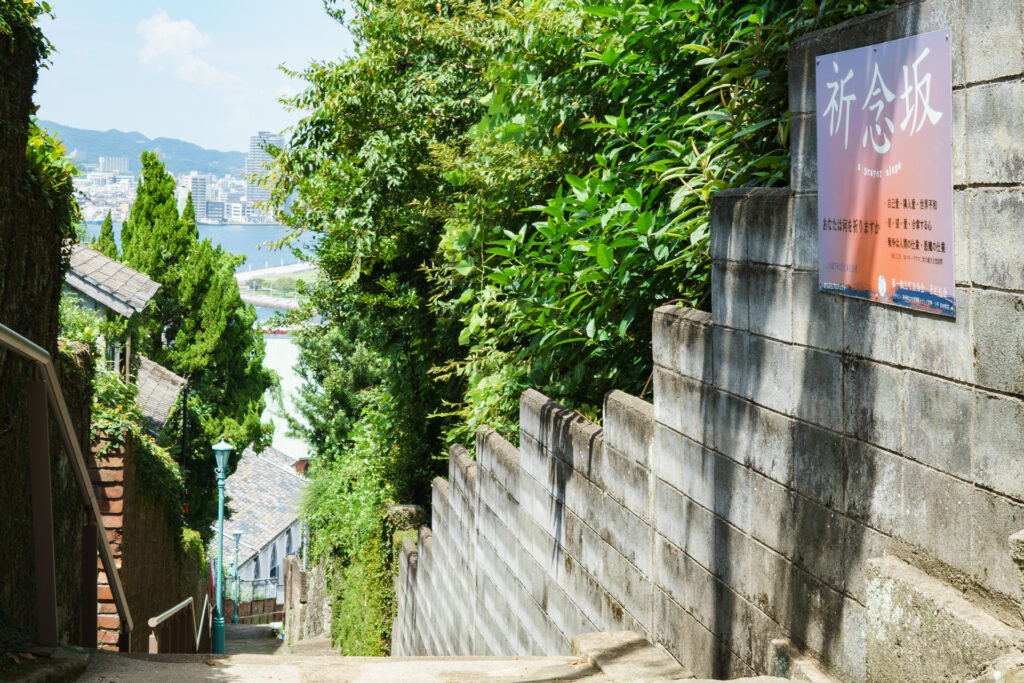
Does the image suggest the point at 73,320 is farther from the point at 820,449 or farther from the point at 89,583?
the point at 820,449

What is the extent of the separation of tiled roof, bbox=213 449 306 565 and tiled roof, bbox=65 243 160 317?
110 ft

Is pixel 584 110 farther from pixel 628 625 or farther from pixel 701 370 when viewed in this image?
pixel 628 625

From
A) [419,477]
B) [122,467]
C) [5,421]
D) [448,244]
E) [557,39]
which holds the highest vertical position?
[557,39]

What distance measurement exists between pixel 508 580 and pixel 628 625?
185 cm

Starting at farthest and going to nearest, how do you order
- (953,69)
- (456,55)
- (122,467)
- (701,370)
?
1. (456,55)
2. (122,467)
3. (701,370)
4. (953,69)

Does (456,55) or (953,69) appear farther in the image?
(456,55)

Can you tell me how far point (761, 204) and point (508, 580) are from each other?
3.45 meters

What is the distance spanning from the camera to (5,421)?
15.0ft

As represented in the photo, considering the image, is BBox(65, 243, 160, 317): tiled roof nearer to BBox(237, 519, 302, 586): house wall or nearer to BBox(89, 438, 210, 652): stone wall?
BBox(89, 438, 210, 652): stone wall

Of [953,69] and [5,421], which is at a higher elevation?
[953,69]

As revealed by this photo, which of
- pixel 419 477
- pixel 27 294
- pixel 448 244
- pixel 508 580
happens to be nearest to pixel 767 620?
pixel 508 580

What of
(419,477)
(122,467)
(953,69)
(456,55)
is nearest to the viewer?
(953,69)

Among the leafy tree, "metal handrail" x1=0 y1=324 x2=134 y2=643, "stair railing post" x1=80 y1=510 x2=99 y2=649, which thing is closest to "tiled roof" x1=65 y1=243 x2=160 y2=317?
the leafy tree

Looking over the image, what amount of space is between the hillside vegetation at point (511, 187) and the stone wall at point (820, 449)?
561mm
